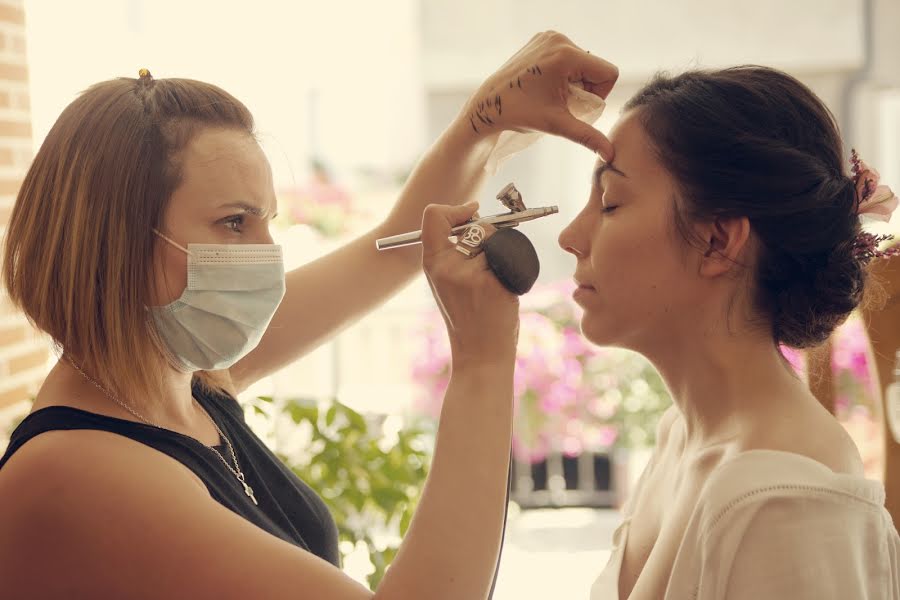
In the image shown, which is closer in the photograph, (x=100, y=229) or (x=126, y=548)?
(x=126, y=548)

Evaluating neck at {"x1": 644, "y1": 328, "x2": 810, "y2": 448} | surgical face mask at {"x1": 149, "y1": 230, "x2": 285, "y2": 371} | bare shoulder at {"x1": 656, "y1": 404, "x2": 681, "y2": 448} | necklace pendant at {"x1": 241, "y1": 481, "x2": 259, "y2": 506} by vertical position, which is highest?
surgical face mask at {"x1": 149, "y1": 230, "x2": 285, "y2": 371}

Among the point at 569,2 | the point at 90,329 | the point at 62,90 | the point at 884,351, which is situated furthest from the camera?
the point at 569,2

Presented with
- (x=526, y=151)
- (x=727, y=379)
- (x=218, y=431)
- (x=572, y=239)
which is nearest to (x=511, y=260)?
(x=572, y=239)

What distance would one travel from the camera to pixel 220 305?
117 centimetres

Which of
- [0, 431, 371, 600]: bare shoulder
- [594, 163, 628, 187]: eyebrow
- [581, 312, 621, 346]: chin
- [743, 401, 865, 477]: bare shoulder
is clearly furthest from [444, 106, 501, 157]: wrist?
[0, 431, 371, 600]: bare shoulder

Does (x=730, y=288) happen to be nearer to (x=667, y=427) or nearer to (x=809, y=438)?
(x=809, y=438)

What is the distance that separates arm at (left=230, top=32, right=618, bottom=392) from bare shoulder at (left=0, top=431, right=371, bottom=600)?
516 millimetres

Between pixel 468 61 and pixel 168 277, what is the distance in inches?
162

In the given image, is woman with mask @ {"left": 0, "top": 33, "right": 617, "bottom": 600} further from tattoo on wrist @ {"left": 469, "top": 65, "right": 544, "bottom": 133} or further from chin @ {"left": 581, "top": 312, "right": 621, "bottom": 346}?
chin @ {"left": 581, "top": 312, "right": 621, "bottom": 346}

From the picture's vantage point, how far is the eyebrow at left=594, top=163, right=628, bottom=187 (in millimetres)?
1163

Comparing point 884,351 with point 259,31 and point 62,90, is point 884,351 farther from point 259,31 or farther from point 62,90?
point 259,31

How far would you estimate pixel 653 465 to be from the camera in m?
1.35

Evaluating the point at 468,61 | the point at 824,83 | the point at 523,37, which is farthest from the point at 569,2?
the point at 824,83

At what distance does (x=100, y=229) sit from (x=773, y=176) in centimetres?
79
